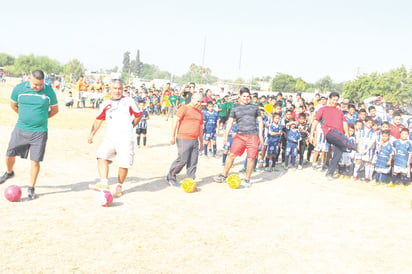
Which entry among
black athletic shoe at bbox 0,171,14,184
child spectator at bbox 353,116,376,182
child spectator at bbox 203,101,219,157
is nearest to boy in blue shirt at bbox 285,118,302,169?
child spectator at bbox 353,116,376,182

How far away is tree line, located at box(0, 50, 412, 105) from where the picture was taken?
5691cm

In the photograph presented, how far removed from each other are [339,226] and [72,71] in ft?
310

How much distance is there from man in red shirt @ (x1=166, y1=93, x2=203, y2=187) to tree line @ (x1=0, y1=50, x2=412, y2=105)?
20283mm

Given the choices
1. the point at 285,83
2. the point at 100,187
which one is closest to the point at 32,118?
the point at 100,187

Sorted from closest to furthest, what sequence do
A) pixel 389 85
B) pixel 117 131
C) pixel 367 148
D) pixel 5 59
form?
1. pixel 117 131
2. pixel 367 148
3. pixel 389 85
4. pixel 5 59

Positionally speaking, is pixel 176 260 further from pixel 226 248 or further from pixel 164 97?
pixel 164 97

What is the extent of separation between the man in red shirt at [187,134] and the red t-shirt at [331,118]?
366cm

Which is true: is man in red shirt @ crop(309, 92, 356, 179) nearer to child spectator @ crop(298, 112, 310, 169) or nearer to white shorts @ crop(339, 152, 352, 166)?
white shorts @ crop(339, 152, 352, 166)

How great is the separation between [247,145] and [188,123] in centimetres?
151

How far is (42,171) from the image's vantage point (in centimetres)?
830

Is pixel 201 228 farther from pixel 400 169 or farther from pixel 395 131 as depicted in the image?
pixel 395 131

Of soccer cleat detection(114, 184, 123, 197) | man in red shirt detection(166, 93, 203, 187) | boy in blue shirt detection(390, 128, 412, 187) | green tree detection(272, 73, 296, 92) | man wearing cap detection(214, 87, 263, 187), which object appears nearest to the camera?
soccer cleat detection(114, 184, 123, 197)

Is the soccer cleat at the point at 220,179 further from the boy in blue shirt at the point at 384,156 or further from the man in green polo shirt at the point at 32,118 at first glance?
the boy in blue shirt at the point at 384,156

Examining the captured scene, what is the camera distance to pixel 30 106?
20.1 ft
